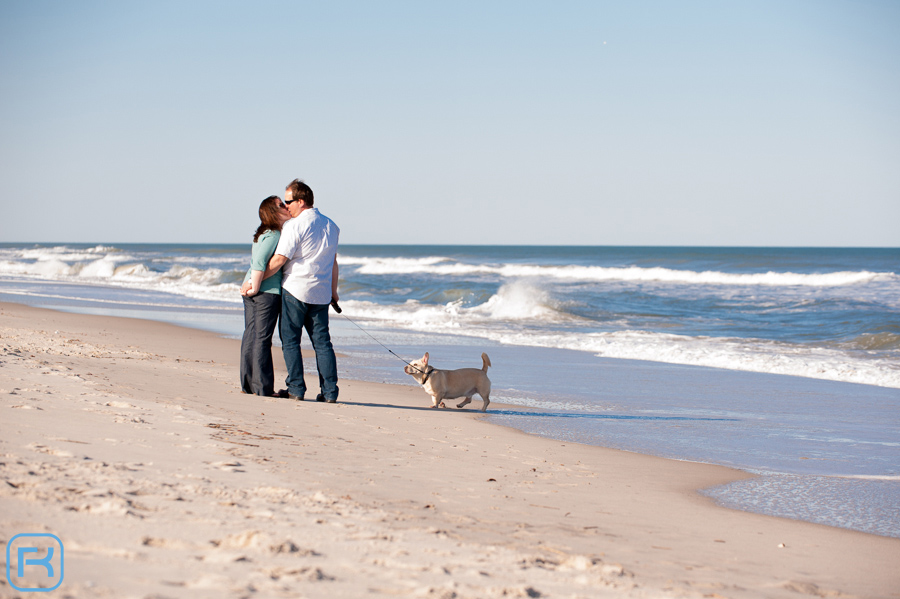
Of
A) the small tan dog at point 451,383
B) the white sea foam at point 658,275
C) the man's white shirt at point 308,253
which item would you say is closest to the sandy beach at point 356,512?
the man's white shirt at point 308,253

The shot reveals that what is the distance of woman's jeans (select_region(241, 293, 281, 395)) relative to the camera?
5641 mm

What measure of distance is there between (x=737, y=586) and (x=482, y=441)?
8.17 ft

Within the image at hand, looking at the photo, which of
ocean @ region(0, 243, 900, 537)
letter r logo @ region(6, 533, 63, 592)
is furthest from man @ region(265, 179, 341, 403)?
letter r logo @ region(6, 533, 63, 592)

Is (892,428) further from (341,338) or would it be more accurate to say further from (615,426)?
(341,338)

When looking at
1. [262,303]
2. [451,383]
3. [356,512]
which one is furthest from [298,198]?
[356,512]

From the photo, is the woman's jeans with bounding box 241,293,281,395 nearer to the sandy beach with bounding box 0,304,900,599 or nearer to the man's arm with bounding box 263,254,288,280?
the man's arm with bounding box 263,254,288,280

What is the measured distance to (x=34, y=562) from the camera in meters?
2.04

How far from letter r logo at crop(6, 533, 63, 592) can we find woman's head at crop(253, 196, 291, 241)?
3646 mm

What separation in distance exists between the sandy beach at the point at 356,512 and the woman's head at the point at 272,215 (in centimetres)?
132

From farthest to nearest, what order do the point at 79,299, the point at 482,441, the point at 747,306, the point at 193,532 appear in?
1. the point at 747,306
2. the point at 79,299
3. the point at 482,441
4. the point at 193,532

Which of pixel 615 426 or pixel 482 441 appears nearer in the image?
pixel 482 441

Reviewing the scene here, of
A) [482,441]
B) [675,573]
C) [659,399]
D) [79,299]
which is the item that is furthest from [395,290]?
[675,573]

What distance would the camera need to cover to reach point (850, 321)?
1539 centimetres

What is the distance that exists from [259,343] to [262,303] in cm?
31
